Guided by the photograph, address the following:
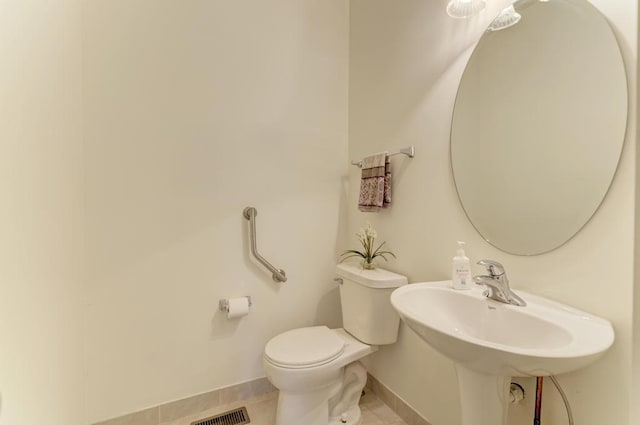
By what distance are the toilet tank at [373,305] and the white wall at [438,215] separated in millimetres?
98

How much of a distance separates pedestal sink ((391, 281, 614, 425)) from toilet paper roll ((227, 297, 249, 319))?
3.16 ft

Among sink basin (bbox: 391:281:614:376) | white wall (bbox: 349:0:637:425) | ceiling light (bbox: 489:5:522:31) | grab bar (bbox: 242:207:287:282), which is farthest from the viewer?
grab bar (bbox: 242:207:287:282)

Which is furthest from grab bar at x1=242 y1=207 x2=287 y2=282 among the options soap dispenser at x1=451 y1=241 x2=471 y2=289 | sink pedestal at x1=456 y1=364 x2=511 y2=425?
sink pedestal at x1=456 y1=364 x2=511 y2=425

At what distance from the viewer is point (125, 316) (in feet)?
4.74

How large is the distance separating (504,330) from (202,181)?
155 cm

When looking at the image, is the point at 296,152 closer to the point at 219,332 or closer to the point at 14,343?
the point at 219,332

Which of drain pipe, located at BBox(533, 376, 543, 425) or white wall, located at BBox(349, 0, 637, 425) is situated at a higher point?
white wall, located at BBox(349, 0, 637, 425)

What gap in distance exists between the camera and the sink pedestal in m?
0.84

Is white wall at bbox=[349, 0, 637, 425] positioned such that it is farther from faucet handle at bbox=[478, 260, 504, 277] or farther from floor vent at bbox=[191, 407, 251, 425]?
floor vent at bbox=[191, 407, 251, 425]

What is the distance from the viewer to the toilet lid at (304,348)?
1.30 metres

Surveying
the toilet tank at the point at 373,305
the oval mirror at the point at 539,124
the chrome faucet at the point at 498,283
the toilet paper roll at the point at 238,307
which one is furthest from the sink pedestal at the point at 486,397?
the toilet paper roll at the point at 238,307

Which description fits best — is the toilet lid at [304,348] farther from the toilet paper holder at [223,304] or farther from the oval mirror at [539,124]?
the oval mirror at [539,124]

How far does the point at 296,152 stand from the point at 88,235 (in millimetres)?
1206

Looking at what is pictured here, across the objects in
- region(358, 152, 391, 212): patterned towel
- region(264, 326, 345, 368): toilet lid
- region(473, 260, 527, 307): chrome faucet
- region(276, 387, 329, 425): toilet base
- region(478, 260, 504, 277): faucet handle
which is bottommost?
region(276, 387, 329, 425): toilet base
